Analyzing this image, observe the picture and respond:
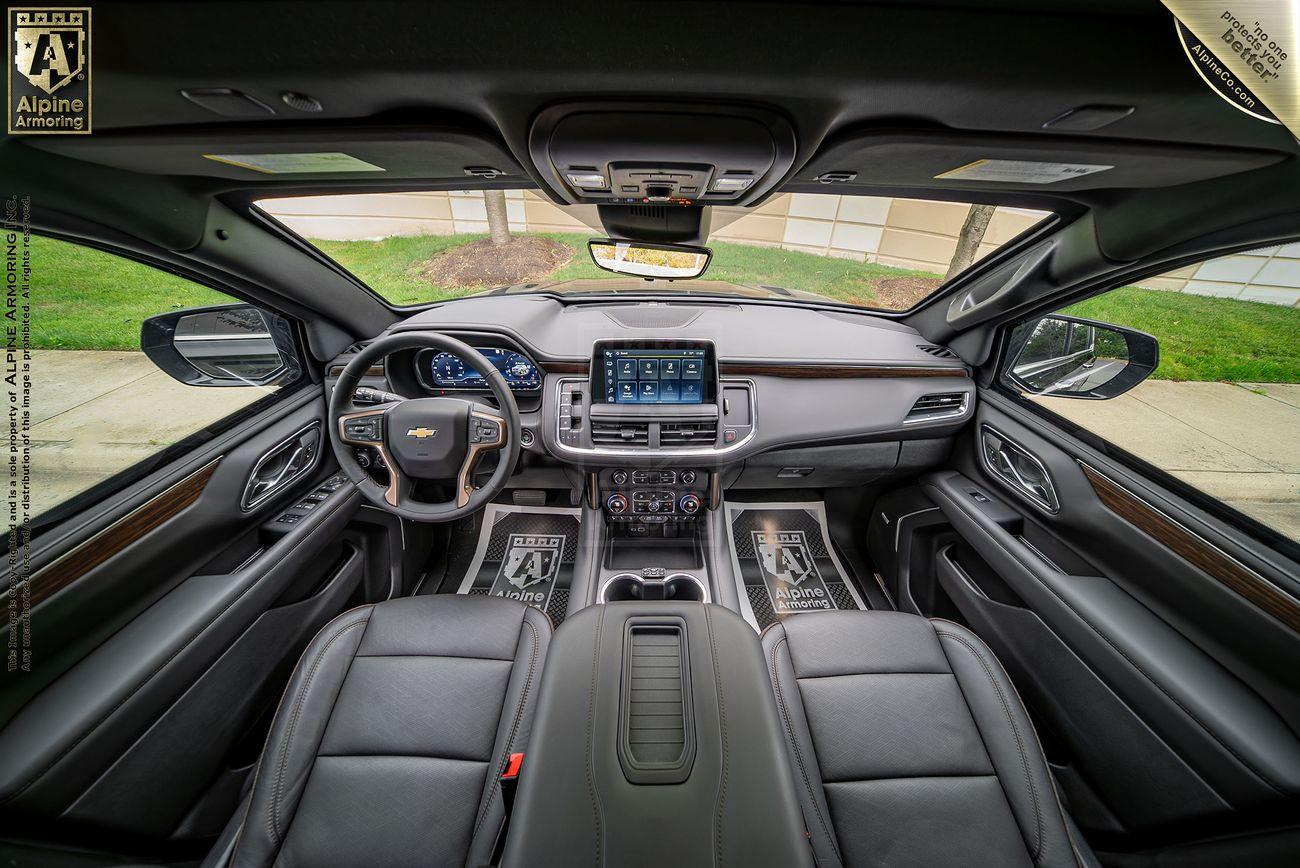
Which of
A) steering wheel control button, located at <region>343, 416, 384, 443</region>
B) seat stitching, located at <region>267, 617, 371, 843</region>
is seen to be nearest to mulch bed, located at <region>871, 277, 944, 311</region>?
steering wheel control button, located at <region>343, 416, 384, 443</region>

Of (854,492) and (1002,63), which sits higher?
(1002,63)

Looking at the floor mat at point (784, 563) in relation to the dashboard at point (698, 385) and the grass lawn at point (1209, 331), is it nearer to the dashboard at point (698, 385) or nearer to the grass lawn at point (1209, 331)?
the dashboard at point (698, 385)

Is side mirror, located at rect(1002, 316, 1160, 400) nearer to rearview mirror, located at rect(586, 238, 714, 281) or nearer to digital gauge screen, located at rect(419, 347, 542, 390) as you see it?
rearview mirror, located at rect(586, 238, 714, 281)

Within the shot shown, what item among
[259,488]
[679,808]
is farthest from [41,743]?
[679,808]

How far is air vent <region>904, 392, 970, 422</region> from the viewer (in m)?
2.49

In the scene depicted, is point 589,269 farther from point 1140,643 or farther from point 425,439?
point 1140,643

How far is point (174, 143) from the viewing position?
1.24 m

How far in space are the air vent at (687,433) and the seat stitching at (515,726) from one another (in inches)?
42.0

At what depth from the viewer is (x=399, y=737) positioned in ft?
4.36

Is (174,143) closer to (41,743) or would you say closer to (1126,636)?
(41,743)

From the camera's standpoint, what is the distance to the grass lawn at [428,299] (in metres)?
1.44

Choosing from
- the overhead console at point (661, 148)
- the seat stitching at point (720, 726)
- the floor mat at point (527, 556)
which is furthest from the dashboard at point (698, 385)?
the seat stitching at point (720, 726)

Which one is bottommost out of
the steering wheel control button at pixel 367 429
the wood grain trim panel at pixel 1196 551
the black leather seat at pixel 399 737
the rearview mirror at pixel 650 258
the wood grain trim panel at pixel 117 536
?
the black leather seat at pixel 399 737

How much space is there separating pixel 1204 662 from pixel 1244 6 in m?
1.61
